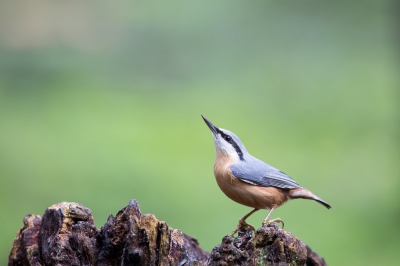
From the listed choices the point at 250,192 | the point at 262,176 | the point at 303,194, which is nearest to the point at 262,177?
the point at 262,176

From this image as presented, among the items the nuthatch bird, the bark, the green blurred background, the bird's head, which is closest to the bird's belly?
the nuthatch bird

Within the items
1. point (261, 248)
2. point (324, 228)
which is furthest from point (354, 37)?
point (261, 248)

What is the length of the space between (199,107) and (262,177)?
2714 mm

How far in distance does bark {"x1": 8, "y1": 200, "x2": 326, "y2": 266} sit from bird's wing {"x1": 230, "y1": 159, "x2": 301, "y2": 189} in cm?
63

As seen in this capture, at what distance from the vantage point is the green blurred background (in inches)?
211

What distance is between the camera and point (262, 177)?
328cm

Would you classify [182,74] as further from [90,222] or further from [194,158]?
[90,222]

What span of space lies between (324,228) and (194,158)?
1643mm

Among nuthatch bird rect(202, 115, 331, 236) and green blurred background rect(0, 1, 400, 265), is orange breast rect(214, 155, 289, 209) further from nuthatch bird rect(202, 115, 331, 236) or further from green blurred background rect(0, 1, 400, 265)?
green blurred background rect(0, 1, 400, 265)

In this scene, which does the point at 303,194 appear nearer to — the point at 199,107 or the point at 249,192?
the point at 249,192

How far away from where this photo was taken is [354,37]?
6.26 meters

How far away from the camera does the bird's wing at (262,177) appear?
10.7 feet

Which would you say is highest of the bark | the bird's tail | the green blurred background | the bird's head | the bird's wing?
the green blurred background

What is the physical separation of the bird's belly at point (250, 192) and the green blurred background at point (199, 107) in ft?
6.02
